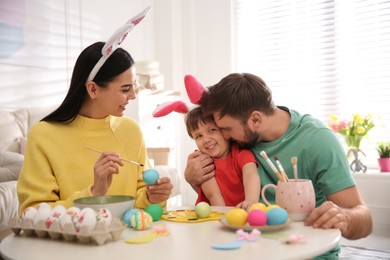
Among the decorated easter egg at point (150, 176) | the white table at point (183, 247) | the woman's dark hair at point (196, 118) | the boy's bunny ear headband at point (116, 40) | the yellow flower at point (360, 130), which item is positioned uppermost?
the boy's bunny ear headband at point (116, 40)

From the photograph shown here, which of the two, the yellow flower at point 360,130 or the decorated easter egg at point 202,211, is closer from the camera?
the decorated easter egg at point 202,211

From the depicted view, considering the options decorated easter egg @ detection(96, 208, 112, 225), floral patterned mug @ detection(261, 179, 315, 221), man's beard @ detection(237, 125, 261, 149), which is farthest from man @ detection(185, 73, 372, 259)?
decorated easter egg @ detection(96, 208, 112, 225)

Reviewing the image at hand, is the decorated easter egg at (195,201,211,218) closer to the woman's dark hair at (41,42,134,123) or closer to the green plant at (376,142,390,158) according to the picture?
the woman's dark hair at (41,42,134,123)

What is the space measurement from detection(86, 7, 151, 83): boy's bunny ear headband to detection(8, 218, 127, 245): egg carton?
0.65m

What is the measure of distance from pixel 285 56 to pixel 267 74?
272mm

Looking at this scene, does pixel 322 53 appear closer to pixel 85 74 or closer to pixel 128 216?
pixel 85 74

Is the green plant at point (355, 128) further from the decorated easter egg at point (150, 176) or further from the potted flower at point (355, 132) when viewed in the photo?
the decorated easter egg at point (150, 176)

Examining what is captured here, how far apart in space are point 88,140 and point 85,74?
0.25 meters

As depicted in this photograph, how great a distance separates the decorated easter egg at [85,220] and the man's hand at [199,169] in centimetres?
57

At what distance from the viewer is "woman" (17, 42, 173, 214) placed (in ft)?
4.61

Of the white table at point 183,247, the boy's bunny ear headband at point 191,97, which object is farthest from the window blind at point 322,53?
the white table at point 183,247

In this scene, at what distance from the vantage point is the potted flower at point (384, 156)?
376 cm

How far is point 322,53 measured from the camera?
14.3 feet

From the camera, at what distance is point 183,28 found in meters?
5.20
